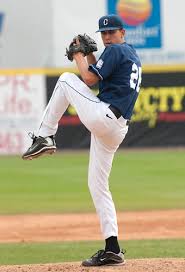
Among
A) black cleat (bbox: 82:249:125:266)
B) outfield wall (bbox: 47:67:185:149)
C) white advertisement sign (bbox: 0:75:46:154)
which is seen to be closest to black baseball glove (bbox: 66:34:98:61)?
black cleat (bbox: 82:249:125:266)

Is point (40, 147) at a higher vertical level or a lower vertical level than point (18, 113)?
higher

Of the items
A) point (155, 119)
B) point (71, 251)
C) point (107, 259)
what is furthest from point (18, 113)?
point (107, 259)

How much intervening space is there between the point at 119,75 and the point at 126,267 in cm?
160

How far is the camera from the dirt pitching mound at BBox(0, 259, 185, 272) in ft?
21.5

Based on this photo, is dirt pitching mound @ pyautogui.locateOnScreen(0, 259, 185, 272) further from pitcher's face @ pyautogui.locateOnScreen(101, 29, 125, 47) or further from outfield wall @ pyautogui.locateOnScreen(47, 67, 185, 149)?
outfield wall @ pyautogui.locateOnScreen(47, 67, 185, 149)

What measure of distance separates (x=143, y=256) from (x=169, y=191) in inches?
217

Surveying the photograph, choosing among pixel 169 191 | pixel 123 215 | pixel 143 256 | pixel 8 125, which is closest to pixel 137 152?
pixel 8 125

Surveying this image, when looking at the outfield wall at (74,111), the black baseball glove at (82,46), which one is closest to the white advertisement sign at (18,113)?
the outfield wall at (74,111)

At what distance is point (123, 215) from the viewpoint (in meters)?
11.2

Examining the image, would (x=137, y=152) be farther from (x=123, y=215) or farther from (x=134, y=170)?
(x=123, y=215)

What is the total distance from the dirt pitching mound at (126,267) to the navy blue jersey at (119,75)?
126 cm

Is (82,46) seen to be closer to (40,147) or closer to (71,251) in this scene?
(40,147)

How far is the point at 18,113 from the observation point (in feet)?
66.3

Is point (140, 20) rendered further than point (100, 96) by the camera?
Yes
